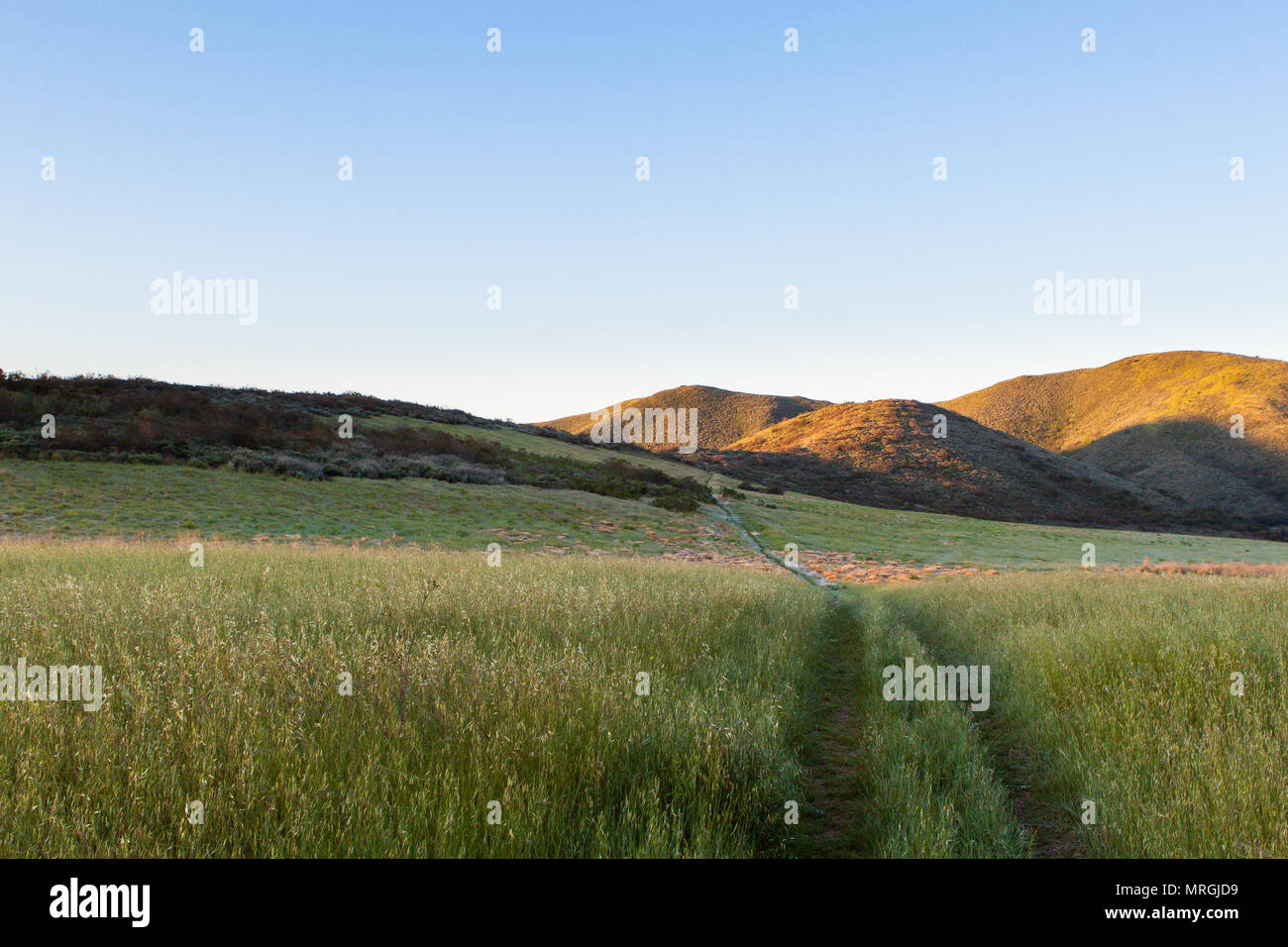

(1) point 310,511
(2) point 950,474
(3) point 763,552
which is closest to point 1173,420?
(2) point 950,474

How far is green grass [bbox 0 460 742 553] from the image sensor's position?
898 inches

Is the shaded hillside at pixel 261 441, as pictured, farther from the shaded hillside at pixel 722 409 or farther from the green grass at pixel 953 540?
the shaded hillside at pixel 722 409

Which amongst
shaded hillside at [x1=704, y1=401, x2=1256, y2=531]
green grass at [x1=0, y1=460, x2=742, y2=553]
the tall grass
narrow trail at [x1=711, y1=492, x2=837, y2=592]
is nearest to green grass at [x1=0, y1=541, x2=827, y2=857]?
the tall grass

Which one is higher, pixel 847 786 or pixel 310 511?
pixel 310 511

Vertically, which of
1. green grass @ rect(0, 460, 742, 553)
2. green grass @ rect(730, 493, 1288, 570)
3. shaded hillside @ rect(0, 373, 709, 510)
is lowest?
green grass @ rect(730, 493, 1288, 570)

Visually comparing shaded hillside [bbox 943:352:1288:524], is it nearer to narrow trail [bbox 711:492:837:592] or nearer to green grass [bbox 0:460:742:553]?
narrow trail [bbox 711:492:837:592]

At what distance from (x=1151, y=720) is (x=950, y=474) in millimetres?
88384

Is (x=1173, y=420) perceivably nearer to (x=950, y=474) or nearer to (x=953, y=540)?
(x=950, y=474)

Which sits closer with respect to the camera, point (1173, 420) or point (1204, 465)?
point (1204, 465)

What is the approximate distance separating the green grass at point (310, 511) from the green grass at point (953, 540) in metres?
7.72

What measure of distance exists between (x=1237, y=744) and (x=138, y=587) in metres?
11.6

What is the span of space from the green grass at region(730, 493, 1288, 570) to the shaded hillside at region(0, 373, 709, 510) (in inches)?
262

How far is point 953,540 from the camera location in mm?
43375

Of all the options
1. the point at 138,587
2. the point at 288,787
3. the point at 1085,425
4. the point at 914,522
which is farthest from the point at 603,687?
the point at 1085,425
